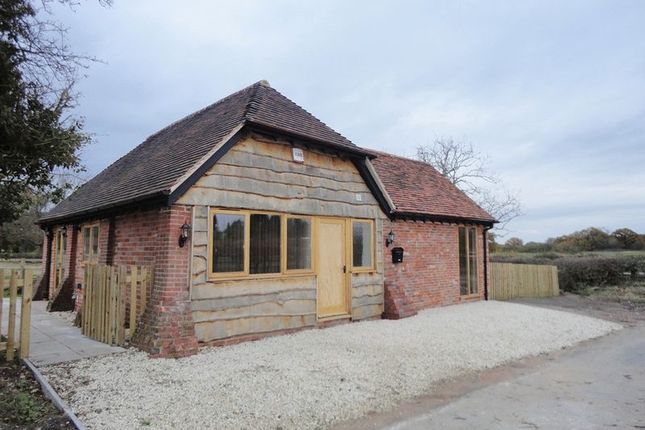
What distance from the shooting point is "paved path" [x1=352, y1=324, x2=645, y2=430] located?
180 inches

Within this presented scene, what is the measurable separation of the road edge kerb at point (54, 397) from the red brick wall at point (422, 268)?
753 cm

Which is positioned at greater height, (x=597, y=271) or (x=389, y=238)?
(x=389, y=238)

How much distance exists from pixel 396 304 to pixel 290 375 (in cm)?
540

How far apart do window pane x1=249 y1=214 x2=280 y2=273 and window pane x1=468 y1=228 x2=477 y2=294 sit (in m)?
8.62

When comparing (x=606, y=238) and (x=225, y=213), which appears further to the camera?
(x=606, y=238)

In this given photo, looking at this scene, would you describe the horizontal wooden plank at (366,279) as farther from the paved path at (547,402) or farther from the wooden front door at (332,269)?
the paved path at (547,402)

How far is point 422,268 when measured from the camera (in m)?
12.6

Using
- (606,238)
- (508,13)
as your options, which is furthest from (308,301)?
(606,238)

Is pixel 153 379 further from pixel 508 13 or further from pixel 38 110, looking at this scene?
pixel 508 13

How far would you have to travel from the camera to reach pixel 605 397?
5.50 meters

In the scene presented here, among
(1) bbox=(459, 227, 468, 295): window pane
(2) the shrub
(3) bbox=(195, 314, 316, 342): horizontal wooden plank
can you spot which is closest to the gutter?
(3) bbox=(195, 314, 316, 342): horizontal wooden plank

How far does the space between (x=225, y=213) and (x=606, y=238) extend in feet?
112

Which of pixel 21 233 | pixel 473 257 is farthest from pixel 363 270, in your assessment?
pixel 21 233

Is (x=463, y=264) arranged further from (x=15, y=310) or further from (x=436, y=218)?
(x=15, y=310)
